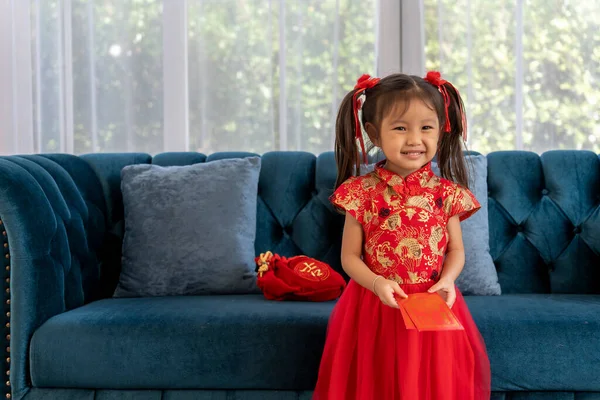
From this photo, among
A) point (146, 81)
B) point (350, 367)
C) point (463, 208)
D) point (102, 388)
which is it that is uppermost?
point (146, 81)

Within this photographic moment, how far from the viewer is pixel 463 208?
166 centimetres

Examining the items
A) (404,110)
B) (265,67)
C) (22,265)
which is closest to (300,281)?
(404,110)

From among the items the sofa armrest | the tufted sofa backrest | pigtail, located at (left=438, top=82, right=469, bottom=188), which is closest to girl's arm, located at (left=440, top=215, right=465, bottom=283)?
pigtail, located at (left=438, top=82, right=469, bottom=188)

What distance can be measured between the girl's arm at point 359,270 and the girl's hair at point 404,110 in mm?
170

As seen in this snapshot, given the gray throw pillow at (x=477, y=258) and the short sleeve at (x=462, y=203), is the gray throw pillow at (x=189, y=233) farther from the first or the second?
the short sleeve at (x=462, y=203)

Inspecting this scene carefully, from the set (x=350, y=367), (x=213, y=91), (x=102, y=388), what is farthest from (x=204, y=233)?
(x=213, y=91)

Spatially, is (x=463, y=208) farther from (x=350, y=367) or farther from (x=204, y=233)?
(x=204, y=233)

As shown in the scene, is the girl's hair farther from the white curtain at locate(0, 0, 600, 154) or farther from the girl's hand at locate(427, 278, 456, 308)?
the white curtain at locate(0, 0, 600, 154)

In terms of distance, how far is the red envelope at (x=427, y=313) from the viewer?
Result: 1328mm

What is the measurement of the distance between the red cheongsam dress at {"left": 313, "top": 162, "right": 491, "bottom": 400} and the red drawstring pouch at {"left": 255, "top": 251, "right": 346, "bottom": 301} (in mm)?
303

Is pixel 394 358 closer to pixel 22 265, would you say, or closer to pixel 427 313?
pixel 427 313

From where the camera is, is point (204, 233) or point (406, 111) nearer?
point (406, 111)

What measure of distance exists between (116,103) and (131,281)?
1083mm

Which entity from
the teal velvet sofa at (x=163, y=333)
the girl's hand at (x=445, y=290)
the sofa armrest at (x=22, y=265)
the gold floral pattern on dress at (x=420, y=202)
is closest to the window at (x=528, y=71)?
the teal velvet sofa at (x=163, y=333)
